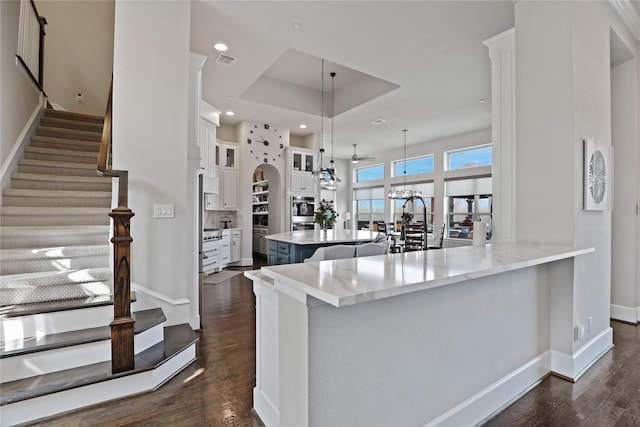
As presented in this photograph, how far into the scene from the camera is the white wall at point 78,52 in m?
5.61

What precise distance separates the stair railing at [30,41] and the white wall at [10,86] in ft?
0.31

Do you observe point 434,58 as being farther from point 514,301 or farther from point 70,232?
point 70,232

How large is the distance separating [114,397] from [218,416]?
725 millimetres

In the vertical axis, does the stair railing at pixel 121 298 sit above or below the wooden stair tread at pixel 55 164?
below

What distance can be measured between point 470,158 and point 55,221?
27.5ft

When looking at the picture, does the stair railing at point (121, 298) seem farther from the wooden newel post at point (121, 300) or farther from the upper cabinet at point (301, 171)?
the upper cabinet at point (301, 171)

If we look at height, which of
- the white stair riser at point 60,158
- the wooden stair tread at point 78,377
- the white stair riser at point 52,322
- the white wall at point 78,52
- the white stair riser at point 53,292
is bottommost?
the wooden stair tread at point 78,377

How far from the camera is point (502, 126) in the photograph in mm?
2750

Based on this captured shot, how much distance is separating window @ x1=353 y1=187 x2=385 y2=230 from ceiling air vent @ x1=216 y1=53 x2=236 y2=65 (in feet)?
23.5

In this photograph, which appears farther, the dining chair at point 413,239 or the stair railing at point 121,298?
the dining chair at point 413,239

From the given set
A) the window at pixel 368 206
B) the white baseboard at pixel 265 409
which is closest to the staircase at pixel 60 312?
the white baseboard at pixel 265 409

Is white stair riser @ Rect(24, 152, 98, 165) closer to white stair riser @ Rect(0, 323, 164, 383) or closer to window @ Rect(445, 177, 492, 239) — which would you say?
white stair riser @ Rect(0, 323, 164, 383)

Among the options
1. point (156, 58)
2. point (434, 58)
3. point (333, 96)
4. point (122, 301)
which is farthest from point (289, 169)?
point (122, 301)

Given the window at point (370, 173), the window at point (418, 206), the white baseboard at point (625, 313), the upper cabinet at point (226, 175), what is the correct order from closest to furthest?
the white baseboard at point (625, 313) < the upper cabinet at point (226, 175) < the window at point (418, 206) < the window at point (370, 173)
